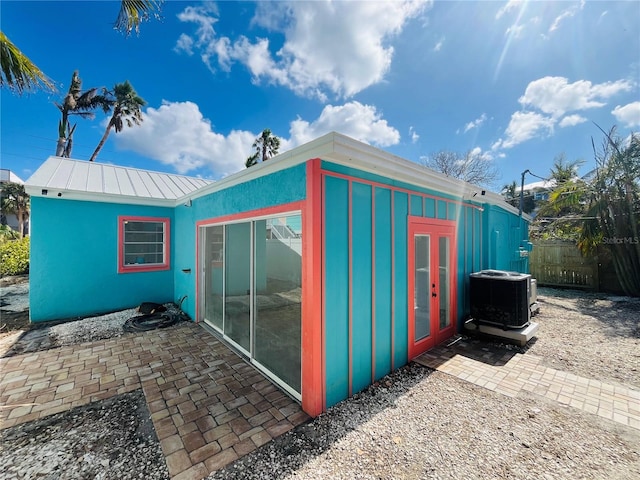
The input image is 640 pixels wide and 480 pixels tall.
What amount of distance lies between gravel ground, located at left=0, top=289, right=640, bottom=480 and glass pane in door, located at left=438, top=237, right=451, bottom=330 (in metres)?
1.55

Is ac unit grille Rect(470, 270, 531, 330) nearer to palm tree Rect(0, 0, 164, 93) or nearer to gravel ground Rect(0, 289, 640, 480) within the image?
gravel ground Rect(0, 289, 640, 480)

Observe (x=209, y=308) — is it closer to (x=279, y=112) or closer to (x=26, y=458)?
(x=26, y=458)

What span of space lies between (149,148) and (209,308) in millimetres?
20120

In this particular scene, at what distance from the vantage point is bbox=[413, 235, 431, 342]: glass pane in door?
416 cm

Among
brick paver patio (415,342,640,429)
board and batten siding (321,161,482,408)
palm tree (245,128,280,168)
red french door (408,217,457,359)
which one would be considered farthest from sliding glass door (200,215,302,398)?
palm tree (245,128,280,168)

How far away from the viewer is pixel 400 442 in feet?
7.82

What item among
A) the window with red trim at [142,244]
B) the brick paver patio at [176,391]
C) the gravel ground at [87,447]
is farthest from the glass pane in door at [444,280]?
the window with red trim at [142,244]

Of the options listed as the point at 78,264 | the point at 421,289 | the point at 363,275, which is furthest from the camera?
the point at 78,264

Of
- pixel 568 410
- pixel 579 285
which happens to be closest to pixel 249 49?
pixel 568 410

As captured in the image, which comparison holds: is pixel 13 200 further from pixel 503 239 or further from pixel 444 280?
pixel 503 239

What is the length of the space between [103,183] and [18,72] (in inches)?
137

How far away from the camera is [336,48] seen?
5402 millimetres

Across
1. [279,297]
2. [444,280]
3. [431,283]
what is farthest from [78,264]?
[444,280]

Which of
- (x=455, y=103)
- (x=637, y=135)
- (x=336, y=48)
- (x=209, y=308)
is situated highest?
(x=455, y=103)
